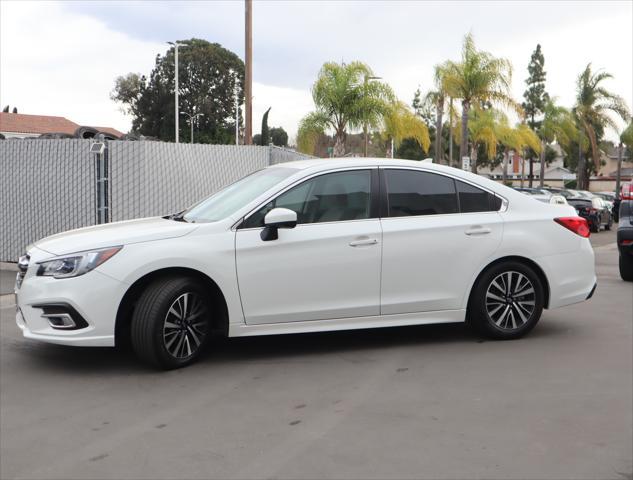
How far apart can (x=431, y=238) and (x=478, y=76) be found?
1149 inches

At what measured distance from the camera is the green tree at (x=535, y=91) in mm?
78938

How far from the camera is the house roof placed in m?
72.6

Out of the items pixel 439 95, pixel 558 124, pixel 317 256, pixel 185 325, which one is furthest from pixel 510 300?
pixel 558 124

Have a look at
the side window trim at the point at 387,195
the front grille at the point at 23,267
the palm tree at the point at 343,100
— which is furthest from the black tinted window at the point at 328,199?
the palm tree at the point at 343,100

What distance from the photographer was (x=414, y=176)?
6.65 m

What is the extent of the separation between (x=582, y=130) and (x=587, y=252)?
47756mm

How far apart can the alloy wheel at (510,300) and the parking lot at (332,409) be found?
0.75ft

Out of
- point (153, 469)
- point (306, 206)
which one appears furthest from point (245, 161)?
point (153, 469)

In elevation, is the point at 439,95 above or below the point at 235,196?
above

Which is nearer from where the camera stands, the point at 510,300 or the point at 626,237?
the point at 510,300

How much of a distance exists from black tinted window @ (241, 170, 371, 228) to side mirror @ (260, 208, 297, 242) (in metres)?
0.13

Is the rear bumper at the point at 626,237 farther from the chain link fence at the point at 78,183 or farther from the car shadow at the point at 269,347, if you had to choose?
the chain link fence at the point at 78,183

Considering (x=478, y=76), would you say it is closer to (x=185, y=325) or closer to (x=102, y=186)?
(x=102, y=186)

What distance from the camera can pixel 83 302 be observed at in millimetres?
5535
